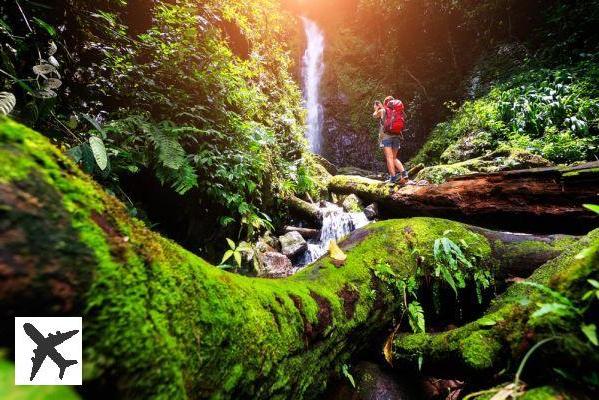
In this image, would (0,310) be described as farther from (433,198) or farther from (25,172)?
(433,198)

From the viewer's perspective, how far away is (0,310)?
0.65 meters

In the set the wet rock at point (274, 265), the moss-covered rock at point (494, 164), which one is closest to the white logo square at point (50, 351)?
the wet rock at point (274, 265)

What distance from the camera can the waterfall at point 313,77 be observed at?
18281 mm

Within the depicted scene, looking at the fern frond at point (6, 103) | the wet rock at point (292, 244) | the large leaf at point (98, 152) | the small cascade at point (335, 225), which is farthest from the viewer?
the small cascade at point (335, 225)

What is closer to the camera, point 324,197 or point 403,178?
point 403,178

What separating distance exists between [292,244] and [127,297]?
5450mm

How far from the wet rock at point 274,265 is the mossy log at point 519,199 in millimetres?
2695

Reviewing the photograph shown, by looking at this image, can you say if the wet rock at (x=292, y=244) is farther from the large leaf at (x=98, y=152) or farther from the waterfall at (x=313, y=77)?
the waterfall at (x=313, y=77)

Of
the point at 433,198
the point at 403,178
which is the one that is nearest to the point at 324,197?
the point at 403,178

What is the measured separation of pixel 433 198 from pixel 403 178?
1.96 metres

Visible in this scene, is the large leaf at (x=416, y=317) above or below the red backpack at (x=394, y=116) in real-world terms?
below

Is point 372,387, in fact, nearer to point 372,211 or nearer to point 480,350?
point 480,350

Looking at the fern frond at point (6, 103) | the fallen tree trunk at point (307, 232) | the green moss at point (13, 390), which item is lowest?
the fallen tree trunk at point (307, 232)

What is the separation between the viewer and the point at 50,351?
2.56 feet
